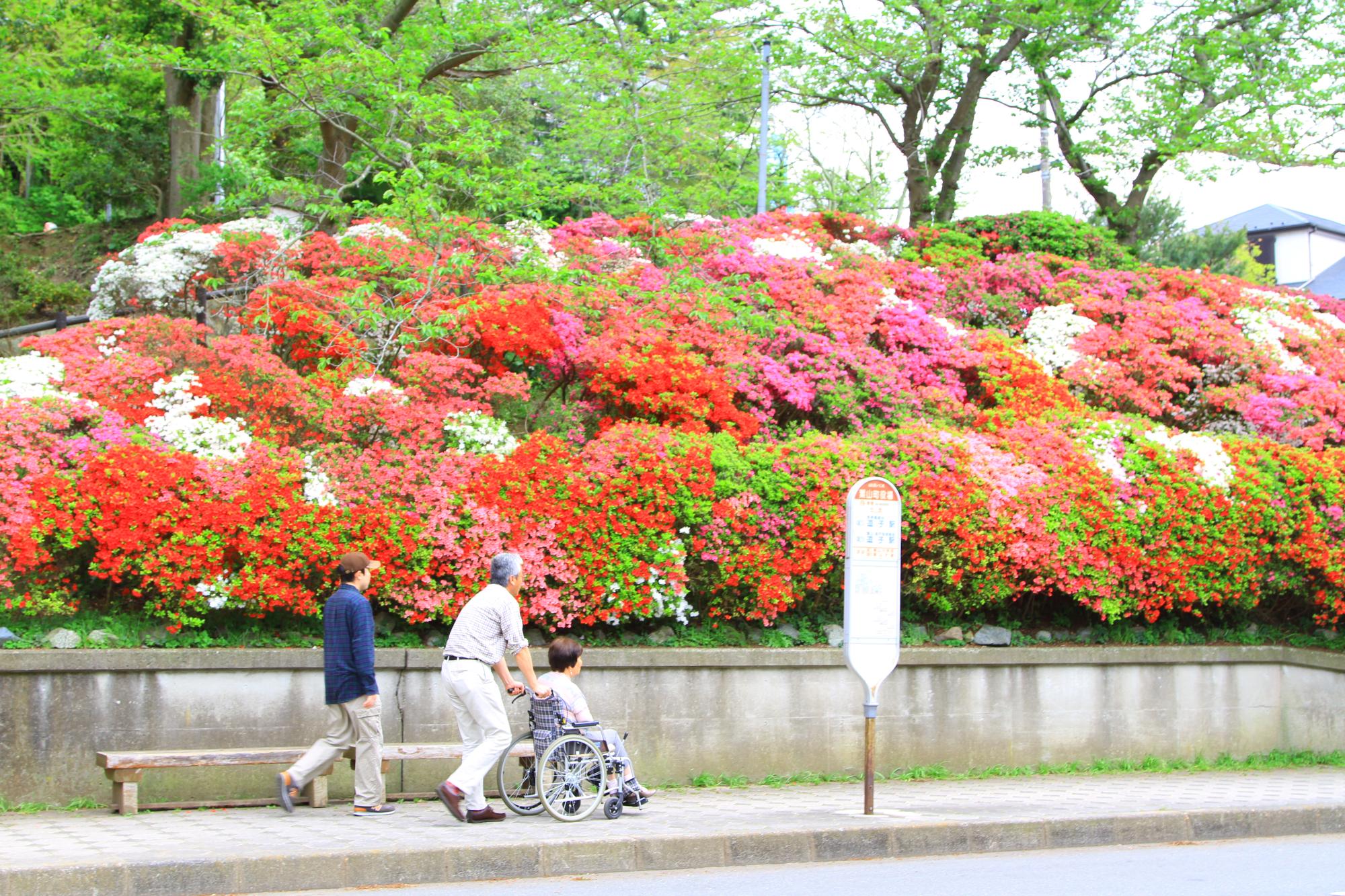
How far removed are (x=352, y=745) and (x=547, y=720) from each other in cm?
124

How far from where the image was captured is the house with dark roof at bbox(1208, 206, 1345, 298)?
173 ft

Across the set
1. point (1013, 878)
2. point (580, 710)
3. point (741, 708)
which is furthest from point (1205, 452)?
point (580, 710)

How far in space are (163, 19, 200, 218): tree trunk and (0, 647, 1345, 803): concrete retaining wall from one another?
1276cm

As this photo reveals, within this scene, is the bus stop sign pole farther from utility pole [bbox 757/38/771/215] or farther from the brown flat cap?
utility pole [bbox 757/38/771/215]

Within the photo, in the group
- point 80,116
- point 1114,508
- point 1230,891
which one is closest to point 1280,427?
point 1114,508

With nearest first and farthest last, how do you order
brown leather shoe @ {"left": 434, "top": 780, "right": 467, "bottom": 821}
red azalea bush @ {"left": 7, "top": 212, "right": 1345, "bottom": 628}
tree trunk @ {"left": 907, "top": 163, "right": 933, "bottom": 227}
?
brown leather shoe @ {"left": 434, "top": 780, "right": 467, "bottom": 821}, red azalea bush @ {"left": 7, "top": 212, "right": 1345, "bottom": 628}, tree trunk @ {"left": 907, "top": 163, "right": 933, "bottom": 227}

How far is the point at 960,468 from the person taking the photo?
35.4 feet

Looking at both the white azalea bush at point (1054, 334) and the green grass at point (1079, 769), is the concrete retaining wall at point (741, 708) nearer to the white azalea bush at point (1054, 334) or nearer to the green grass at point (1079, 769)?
the green grass at point (1079, 769)

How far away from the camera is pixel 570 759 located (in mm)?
7867

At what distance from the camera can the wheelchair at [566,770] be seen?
7.84m

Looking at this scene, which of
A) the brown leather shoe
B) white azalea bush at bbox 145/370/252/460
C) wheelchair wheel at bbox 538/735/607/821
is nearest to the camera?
the brown leather shoe

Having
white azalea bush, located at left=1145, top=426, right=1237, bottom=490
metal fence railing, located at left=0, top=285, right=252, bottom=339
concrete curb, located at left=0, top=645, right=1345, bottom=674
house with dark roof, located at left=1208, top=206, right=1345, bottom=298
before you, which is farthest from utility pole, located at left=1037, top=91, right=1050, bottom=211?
house with dark roof, located at left=1208, top=206, right=1345, bottom=298

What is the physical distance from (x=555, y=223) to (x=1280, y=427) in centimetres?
967

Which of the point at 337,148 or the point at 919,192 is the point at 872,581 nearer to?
the point at 337,148
